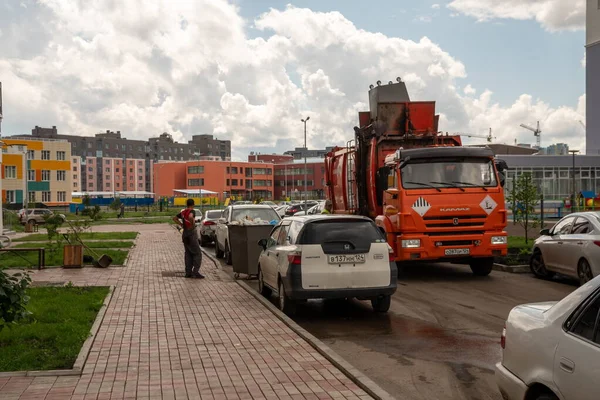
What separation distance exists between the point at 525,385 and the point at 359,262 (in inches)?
232

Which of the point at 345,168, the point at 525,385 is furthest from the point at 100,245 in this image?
the point at 525,385

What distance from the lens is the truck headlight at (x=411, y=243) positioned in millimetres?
14555

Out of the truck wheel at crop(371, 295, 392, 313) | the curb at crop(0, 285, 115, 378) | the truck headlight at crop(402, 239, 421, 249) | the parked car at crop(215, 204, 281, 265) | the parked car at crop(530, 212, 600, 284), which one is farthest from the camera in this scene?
the parked car at crop(215, 204, 281, 265)

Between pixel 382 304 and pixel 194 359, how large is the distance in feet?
13.8

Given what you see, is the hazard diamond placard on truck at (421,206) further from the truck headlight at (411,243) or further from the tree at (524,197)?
the tree at (524,197)

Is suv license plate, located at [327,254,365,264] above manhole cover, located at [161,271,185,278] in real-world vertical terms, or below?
above

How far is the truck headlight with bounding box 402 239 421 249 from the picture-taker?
1455 centimetres

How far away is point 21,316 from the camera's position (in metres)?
7.07

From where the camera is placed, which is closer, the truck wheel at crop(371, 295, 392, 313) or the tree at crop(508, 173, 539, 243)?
the truck wheel at crop(371, 295, 392, 313)

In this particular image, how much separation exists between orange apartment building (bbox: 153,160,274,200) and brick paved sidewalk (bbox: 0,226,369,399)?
122683mm

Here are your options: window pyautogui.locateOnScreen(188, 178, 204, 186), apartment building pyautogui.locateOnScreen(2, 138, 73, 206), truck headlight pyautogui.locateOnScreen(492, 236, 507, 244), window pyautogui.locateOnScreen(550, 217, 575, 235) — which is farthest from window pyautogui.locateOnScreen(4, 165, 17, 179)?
window pyautogui.locateOnScreen(550, 217, 575, 235)

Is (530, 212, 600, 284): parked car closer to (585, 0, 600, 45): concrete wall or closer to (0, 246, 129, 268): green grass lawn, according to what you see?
(0, 246, 129, 268): green grass lawn

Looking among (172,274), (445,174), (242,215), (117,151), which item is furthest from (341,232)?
(117,151)

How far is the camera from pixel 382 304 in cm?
1082
